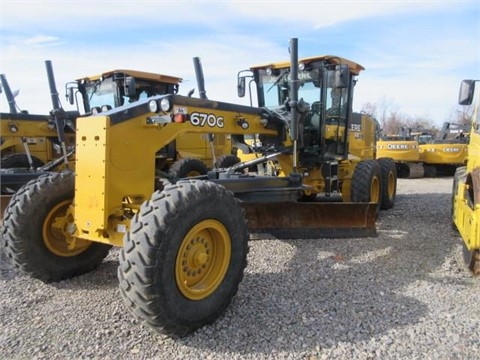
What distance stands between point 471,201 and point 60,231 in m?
4.73

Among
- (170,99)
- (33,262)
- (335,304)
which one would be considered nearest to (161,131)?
(170,99)

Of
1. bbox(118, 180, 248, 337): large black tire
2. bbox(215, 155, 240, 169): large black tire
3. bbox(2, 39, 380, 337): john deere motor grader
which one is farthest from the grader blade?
bbox(215, 155, 240, 169): large black tire

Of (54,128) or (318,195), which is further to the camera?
(54,128)

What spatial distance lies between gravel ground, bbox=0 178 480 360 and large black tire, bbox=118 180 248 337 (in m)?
0.22

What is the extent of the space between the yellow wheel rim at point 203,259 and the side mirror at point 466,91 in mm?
3749

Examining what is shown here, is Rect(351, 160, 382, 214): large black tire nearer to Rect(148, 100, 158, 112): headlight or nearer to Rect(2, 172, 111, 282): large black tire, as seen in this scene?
Rect(148, 100, 158, 112): headlight

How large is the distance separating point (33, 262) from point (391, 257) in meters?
3.98

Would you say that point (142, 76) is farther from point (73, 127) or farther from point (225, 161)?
point (225, 161)

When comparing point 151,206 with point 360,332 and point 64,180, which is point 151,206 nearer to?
point 64,180

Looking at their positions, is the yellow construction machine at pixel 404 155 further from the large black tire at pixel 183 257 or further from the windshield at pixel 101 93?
the large black tire at pixel 183 257

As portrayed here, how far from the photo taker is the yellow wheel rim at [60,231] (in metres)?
4.30

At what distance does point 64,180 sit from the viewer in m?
4.36

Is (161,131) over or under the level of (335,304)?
over

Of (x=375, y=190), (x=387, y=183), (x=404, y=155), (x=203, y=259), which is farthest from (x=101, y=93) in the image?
(x=404, y=155)
